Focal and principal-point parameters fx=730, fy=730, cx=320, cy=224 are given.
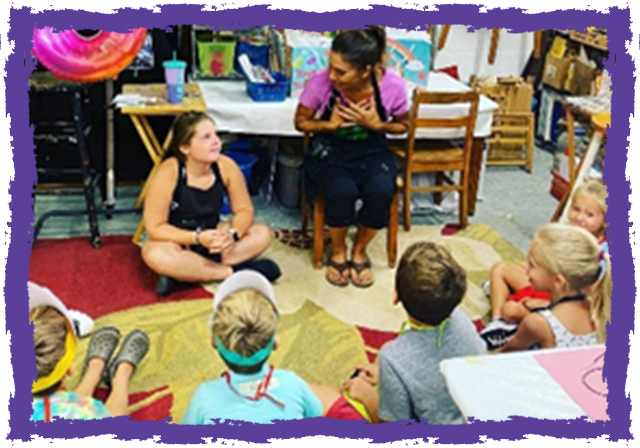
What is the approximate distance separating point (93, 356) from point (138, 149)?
184 centimetres

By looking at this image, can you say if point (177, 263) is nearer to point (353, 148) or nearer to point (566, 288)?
point (353, 148)

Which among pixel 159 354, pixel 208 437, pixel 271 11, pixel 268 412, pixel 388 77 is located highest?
pixel 271 11

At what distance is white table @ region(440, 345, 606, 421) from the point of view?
117 centimetres

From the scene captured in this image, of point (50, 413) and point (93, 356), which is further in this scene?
point (93, 356)

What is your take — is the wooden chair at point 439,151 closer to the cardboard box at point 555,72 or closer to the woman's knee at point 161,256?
the woman's knee at point 161,256

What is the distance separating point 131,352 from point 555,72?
3.71 metres

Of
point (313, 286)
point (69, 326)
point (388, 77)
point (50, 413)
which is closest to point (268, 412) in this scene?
point (50, 413)

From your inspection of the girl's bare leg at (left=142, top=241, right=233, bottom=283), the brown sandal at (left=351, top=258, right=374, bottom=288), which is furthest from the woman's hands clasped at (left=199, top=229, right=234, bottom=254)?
the brown sandal at (left=351, top=258, right=374, bottom=288)

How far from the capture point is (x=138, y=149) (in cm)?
397

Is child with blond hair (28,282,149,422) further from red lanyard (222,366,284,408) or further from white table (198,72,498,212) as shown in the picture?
white table (198,72,498,212)

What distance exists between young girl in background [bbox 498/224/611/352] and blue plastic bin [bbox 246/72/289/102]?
176cm

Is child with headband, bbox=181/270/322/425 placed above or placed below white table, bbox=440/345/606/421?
below

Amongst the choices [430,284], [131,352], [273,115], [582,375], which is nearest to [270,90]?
[273,115]

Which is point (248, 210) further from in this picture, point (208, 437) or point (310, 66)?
point (208, 437)
